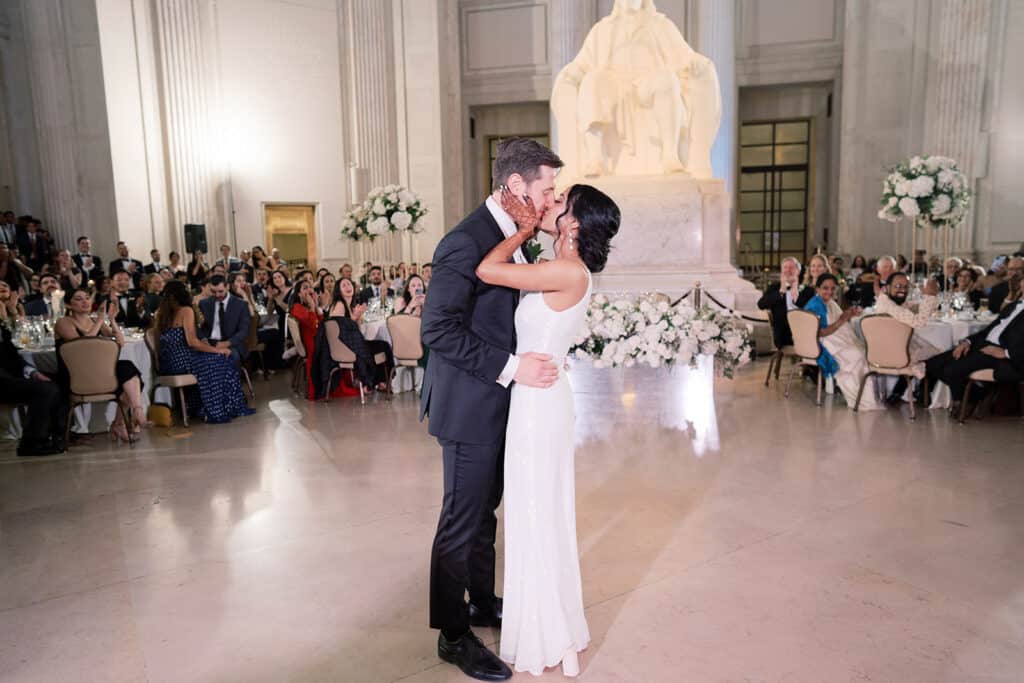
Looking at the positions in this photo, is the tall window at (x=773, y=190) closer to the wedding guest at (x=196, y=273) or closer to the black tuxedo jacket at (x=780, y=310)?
the black tuxedo jacket at (x=780, y=310)

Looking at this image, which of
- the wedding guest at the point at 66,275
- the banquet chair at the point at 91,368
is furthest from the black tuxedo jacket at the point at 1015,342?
the wedding guest at the point at 66,275

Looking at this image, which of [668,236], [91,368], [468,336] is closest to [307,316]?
[91,368]

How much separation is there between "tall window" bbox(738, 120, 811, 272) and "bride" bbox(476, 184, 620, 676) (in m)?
17.3

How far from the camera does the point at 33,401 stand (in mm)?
5773

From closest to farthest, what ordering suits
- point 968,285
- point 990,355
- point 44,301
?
1. point 990,355
2. point 44,301
3. point 968,285

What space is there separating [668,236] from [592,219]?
6.98m

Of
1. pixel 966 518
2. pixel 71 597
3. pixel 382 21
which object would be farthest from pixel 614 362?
pixel 382 21

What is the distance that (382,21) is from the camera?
15766 mm

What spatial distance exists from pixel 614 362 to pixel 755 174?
580 inches

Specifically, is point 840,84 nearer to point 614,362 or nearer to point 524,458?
point 614,362

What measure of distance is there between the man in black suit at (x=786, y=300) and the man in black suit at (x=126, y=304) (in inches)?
282

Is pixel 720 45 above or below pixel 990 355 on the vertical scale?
above

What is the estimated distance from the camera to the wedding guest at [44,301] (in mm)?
7519

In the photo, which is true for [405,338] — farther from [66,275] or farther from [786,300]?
[66,275]
